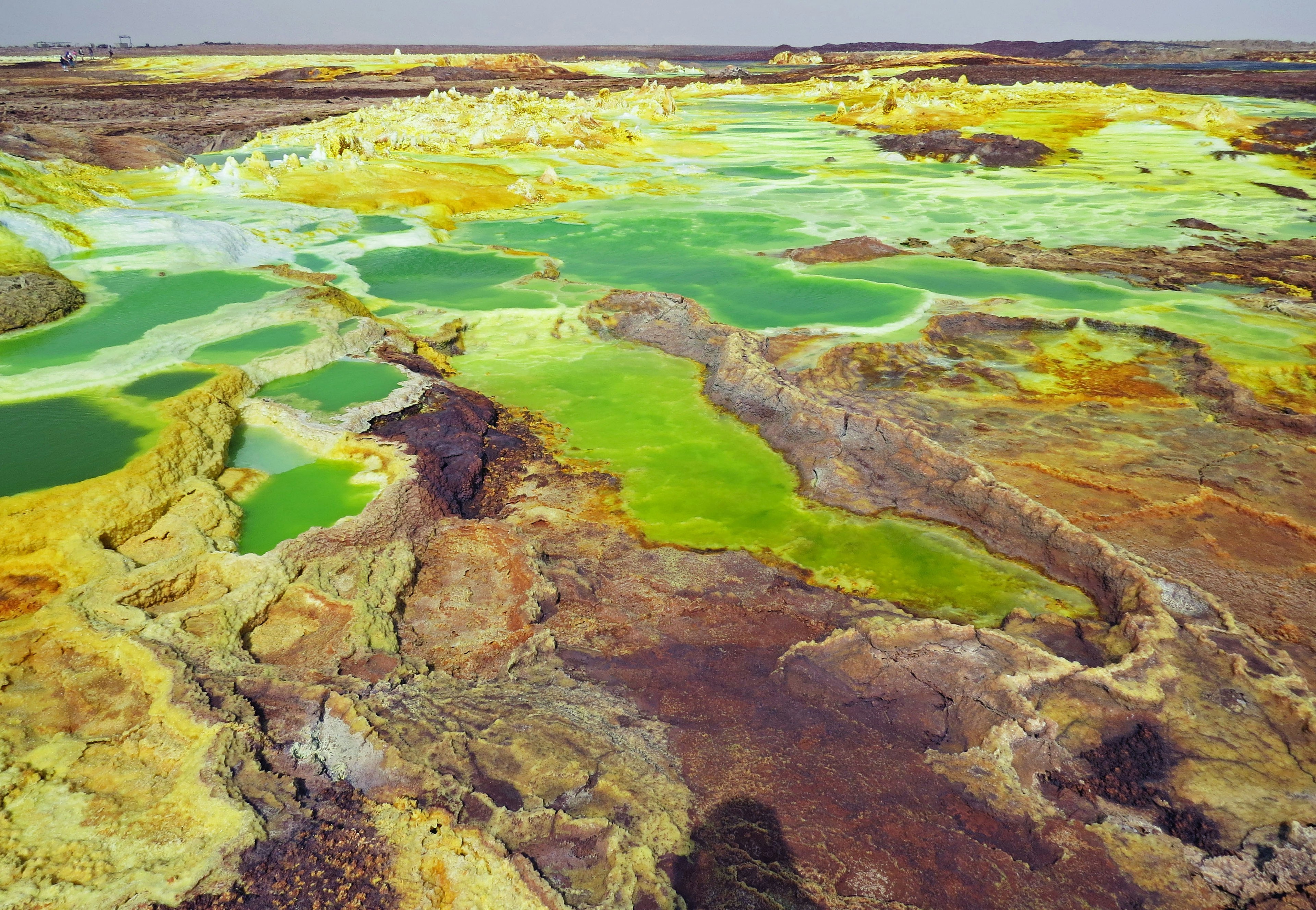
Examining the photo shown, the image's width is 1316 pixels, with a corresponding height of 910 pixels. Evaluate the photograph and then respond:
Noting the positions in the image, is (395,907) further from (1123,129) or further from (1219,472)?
(1123,129)

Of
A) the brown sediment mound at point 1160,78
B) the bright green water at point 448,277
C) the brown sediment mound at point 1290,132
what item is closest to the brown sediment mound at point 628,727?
the bright green water at point 448,277

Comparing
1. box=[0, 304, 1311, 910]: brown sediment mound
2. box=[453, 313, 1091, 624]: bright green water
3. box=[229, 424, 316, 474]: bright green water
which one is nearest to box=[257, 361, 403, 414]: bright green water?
box=[229, 424, 316, 474]: bright green water

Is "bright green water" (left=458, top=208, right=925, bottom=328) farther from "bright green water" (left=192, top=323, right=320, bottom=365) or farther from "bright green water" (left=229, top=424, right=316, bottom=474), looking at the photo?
"bright green water" (left=229, top=424, right=316, bottom=474)

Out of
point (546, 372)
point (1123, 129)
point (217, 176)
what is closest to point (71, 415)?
point (546, 372)

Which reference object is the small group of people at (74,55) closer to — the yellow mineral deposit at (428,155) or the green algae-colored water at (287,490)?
the yellow mineral deposit at (428,155)

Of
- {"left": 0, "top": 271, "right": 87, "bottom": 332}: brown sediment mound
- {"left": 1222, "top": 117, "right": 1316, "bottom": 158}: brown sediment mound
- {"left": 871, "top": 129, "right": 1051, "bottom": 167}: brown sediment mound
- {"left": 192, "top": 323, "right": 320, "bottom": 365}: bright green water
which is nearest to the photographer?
{"left": 192, "top": 323, "right": 320, "bottom": 365}: bright green water

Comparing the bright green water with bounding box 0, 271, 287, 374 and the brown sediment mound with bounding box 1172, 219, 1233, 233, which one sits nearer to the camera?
the bright green water with bounding box 0, 271, 287, 374
